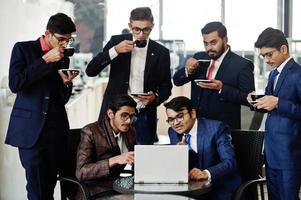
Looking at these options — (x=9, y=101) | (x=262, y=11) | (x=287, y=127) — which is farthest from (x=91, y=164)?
(x=262, y=11)

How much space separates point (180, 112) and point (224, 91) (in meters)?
0.48

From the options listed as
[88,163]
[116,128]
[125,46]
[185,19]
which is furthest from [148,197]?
[185,19]

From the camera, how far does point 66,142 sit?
327 centimetres

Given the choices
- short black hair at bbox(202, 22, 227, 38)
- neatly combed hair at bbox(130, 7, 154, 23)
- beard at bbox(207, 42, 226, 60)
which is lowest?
beard at bbox(207, 42, 226, 60)

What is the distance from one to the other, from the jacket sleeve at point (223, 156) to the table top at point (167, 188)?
12 cm

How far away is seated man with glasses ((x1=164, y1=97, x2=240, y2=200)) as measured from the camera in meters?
3.08

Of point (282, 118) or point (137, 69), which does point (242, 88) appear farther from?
point (137, 69)

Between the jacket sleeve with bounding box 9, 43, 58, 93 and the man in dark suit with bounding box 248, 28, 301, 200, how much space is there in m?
1.13

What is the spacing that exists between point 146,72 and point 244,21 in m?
5.15

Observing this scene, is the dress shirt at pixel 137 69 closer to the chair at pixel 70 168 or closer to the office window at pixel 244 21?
the chair at pixel 70 168

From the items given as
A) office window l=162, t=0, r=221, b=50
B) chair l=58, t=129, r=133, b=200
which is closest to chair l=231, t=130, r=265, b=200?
chair l=58, t=129, r=133, b=200

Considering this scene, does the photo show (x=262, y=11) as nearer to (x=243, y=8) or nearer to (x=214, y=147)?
(x=243, y=8)

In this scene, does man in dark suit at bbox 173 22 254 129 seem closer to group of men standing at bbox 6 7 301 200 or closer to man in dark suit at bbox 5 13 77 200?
group of men standing at bbox 6 7 301 200

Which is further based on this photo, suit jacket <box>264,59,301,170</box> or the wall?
the wall
